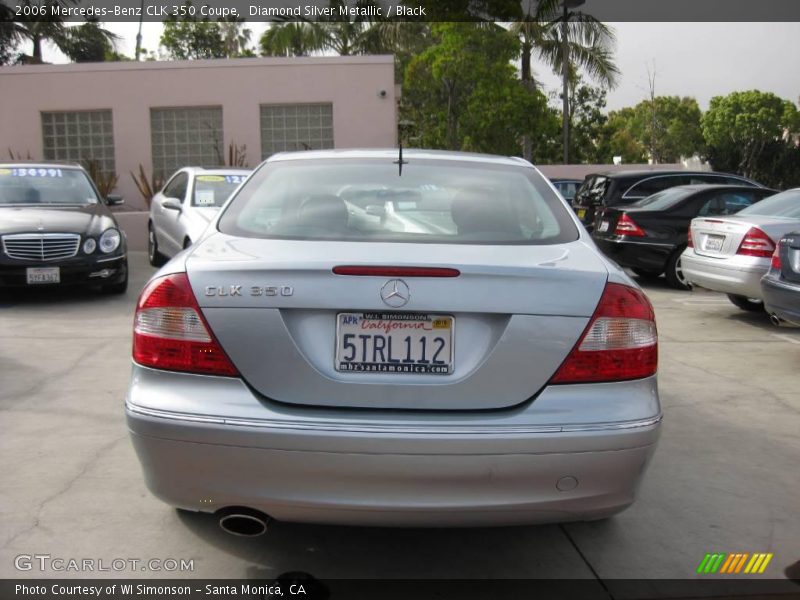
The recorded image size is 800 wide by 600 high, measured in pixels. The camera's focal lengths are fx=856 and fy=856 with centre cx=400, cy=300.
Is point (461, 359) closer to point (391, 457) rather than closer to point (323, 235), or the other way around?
point (391, 457)

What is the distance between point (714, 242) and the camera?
29.4 ft

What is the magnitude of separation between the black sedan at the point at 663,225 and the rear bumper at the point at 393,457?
917cm

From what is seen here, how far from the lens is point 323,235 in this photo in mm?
3236

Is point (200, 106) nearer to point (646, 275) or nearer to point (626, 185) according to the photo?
point (626, 185)

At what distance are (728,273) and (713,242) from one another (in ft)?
1.65

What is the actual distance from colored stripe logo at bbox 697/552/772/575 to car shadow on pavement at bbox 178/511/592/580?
49 cm

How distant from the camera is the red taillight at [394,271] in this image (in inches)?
110

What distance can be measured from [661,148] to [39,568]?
67.5 m

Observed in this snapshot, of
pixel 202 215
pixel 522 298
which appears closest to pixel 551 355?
pixel 522 298

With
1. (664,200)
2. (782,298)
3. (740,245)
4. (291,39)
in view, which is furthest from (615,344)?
(291,39)

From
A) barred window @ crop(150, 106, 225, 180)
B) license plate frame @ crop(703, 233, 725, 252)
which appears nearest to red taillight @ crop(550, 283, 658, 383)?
license plate frame @ crop(703, 233, 725, 252)

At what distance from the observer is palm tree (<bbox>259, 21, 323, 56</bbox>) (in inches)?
1356

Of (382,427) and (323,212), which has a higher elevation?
(323,212)

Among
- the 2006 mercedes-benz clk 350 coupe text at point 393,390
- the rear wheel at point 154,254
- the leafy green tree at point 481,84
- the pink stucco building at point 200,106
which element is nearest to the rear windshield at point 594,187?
the pink stucco building at point 200,106
